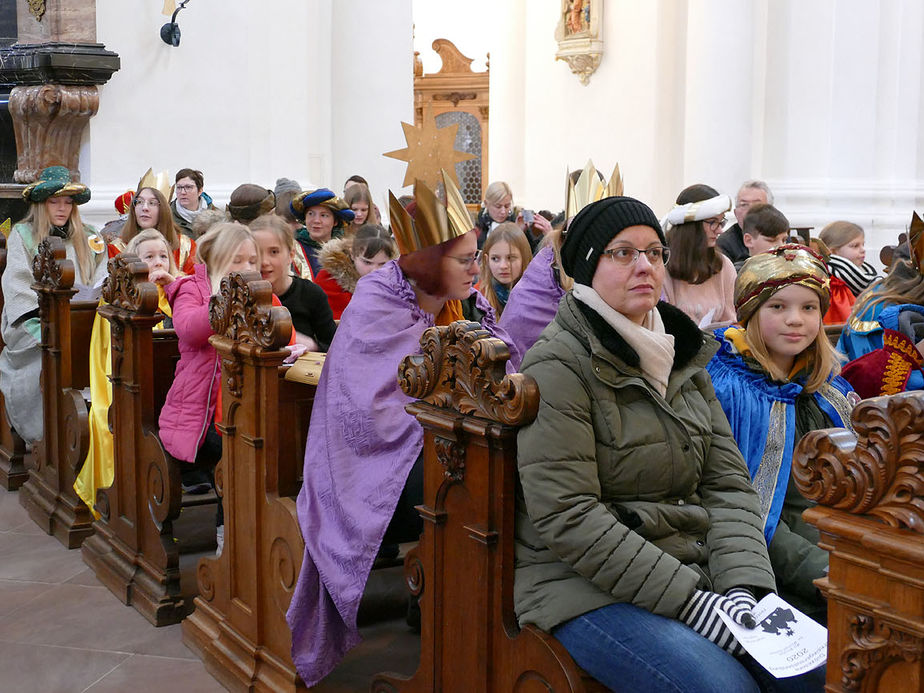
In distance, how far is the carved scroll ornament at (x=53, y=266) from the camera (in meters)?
4.93

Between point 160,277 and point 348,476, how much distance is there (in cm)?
196

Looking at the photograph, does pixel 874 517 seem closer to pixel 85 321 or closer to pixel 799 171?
pixel 85 321

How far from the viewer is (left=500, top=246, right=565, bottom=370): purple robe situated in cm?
414

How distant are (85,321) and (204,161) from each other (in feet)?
10.2

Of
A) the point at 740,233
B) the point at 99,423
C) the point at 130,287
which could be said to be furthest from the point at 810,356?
the point at 740,233

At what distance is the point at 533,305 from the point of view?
416cm

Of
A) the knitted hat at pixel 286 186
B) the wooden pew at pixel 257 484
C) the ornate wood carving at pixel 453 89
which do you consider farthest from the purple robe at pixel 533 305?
the ornate wood carving at pixel 453 89

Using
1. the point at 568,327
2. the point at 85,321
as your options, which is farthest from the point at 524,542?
the point at 85,321

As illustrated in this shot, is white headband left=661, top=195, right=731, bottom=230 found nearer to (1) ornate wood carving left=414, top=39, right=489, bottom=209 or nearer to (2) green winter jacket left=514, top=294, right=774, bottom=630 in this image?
(2) green winter jacket left=514, top=294, right=774, bottom=630

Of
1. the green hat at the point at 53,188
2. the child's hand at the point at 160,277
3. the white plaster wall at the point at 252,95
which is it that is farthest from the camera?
the white plaster wall at the point at 252,95

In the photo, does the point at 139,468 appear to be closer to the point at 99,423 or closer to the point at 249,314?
the point at 99,423

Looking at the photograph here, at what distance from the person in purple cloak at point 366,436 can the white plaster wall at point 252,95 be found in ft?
15.9

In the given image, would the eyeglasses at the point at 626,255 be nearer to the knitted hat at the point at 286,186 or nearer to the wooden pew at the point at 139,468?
the wooden pew at the point at 139,468

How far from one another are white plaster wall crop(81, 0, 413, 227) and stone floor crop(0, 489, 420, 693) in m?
3.69
